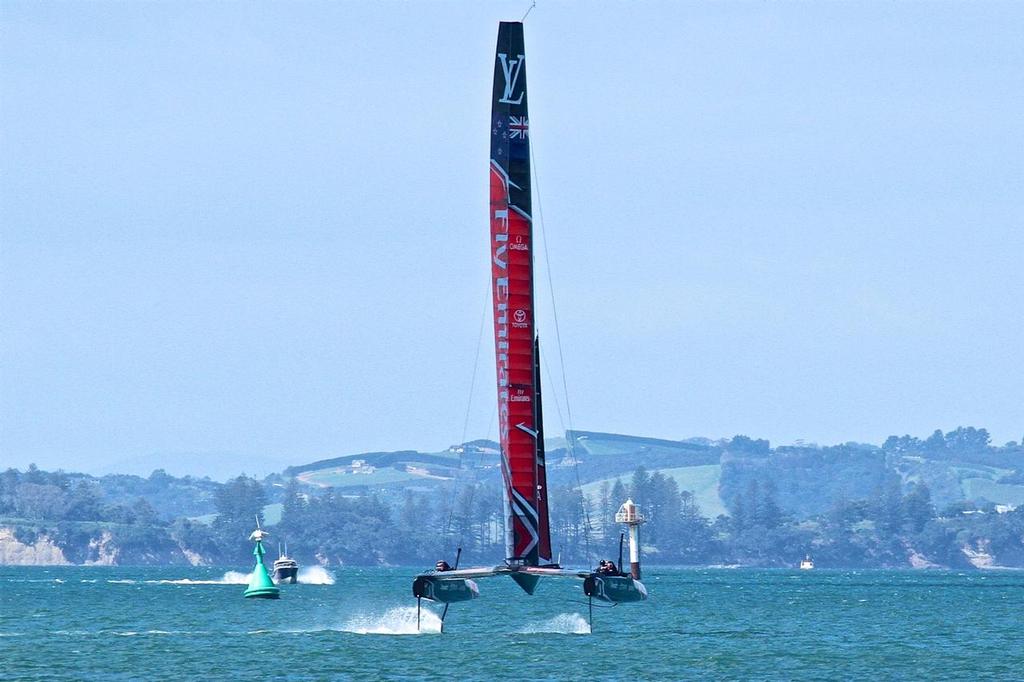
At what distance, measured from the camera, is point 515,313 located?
6756cm

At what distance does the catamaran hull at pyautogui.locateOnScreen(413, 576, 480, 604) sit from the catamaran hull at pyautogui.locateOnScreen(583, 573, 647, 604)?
13.0 ft

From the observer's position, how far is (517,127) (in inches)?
2670

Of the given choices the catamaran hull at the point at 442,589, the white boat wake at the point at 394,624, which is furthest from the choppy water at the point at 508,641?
the catamaran hull at the point at 442,589

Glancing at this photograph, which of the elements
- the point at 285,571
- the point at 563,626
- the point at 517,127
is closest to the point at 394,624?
the point at 563,626

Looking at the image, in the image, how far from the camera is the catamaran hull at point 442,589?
6650 cm

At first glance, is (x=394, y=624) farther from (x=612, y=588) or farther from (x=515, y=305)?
(x=515, y=305)

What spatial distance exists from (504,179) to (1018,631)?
176ft

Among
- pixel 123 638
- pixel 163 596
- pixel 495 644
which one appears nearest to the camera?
pixel 495 644

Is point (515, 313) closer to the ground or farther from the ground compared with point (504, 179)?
closer to the ground

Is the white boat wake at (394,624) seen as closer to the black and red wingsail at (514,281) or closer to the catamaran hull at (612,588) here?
the black and red wingsail at (514,281)

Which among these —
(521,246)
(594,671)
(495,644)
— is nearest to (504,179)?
(521,246)

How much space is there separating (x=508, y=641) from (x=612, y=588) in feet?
75.8

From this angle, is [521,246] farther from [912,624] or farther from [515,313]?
[912,624]

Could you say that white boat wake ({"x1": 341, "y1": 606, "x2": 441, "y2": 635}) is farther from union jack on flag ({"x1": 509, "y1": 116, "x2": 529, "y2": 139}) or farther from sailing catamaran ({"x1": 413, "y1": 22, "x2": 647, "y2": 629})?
union jack on flag ({"x1": 509, "y1": 116, "x2": 529, "y2": 139})
